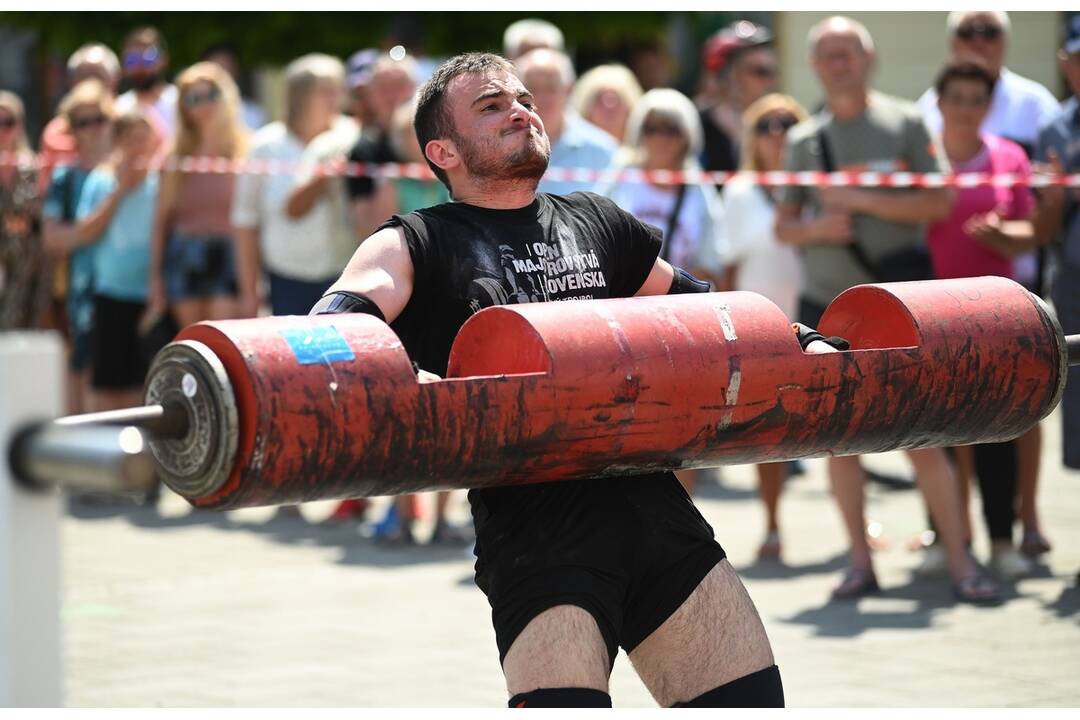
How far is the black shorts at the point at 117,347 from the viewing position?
9758mm

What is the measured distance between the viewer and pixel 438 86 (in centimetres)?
383

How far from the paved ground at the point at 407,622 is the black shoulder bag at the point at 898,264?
1183 mm

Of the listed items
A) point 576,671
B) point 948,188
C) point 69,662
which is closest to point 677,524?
point 576,671

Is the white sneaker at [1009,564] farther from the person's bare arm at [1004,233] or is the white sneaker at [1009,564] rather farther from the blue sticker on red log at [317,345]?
the blue sticker on red log at [317,345]

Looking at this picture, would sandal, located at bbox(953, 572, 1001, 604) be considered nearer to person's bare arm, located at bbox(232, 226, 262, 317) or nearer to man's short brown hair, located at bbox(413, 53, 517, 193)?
man's short brown hair, located at bbox(413, 53, 517, 193)

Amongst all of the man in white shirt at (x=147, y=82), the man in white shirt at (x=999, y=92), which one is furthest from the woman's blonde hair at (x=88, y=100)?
the man in white shirt at (x=999, y=92)

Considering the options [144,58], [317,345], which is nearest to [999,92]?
[144,58]

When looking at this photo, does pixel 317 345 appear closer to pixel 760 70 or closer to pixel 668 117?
pixel 668 117

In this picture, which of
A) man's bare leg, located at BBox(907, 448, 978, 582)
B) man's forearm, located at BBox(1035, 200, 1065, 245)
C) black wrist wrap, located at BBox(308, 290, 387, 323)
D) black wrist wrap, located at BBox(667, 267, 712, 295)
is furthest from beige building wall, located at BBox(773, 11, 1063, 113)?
black wrist wrap, located at BBox(308, 290, 387, 323)

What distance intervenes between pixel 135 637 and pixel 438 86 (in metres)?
3.20

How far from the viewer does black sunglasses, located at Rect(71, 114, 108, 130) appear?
10086mm

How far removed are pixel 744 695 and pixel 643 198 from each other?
4781 mm

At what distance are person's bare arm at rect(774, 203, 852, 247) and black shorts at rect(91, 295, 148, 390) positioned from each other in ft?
12.5
